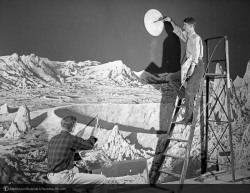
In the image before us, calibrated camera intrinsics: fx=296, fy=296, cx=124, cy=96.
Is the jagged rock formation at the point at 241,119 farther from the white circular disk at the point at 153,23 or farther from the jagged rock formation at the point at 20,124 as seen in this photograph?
the jagged rock formation at the point at 20,124

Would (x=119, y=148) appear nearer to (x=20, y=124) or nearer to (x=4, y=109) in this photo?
(x=20, y=124)

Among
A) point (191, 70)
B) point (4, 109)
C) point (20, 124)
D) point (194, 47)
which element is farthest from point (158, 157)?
point (4, 109)

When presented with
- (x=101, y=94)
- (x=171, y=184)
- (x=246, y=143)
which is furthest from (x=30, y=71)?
(x=246, y=143)

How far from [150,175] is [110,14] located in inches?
92.4

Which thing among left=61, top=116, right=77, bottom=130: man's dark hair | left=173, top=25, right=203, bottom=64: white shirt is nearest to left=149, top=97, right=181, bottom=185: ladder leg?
left=173, top=25, right=203, bottom=64: white shirt

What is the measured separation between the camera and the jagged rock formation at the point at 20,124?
3312mm

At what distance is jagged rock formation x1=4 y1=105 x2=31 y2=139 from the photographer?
3312 millimetres

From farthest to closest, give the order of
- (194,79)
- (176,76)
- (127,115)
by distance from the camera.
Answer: (176,76)
(127,115)
(194,79)

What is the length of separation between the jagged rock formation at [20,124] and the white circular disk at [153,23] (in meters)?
2.14

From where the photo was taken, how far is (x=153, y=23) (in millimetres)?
4418

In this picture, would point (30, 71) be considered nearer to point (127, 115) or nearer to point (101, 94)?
point (101, 94)

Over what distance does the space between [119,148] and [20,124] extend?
1.34 meters

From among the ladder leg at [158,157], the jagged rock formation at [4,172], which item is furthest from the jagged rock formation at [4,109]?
the ladder leg at [158,157]

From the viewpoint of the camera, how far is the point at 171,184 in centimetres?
431
